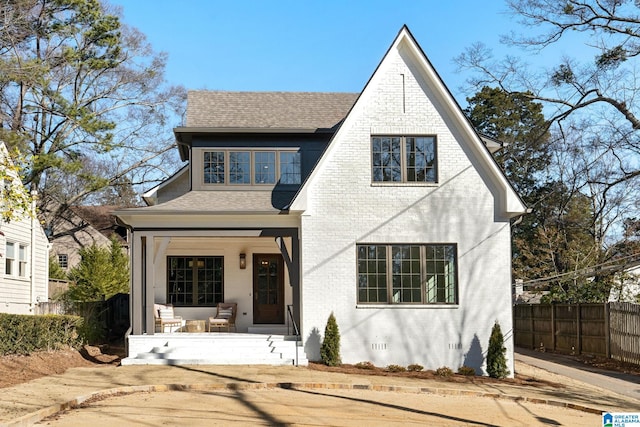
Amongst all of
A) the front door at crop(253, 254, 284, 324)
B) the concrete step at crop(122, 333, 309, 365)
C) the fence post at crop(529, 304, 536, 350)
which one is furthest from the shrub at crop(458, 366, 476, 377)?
the fence post at crop(529, 304, 536, 350)

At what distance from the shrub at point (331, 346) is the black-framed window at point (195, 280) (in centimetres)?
507

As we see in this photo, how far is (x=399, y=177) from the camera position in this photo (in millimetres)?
18281

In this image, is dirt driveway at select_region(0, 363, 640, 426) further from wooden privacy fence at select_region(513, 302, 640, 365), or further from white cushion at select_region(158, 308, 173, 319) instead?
white cushion at select_region(158, 308, 173, 319)

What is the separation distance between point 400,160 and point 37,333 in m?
9.75

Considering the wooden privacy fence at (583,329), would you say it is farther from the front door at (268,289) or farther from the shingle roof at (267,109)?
the shingle roof at (267,109)

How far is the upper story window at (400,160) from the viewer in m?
18.3

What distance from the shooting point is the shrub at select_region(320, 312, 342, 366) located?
1723cm

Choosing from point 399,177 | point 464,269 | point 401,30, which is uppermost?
point 401,30

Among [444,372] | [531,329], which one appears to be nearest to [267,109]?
[444,372]

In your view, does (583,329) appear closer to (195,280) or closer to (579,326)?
(579,326)

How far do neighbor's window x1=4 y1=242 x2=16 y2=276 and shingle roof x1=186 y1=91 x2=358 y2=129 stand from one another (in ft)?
28.8

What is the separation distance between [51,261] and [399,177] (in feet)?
90.3

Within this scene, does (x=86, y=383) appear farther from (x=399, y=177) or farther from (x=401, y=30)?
(x=401, y=30)

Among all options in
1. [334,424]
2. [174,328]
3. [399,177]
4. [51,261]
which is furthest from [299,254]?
[51,261]
